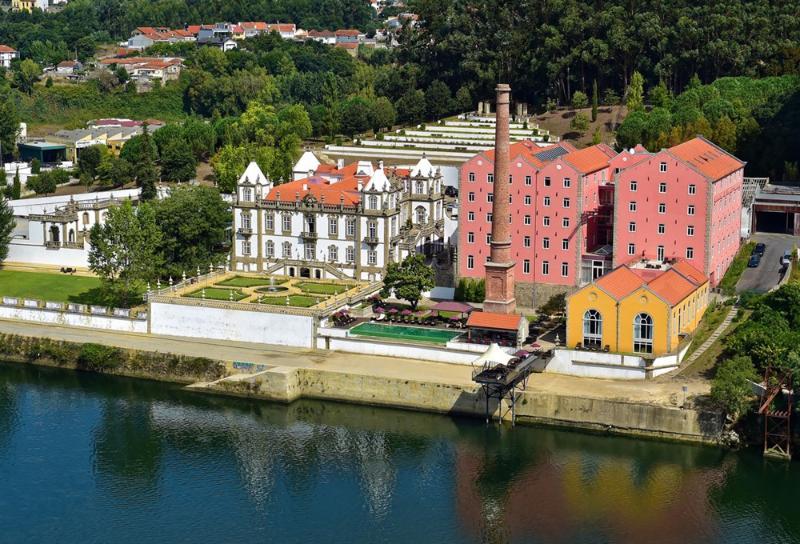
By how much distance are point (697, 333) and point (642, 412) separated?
1059 centimetres

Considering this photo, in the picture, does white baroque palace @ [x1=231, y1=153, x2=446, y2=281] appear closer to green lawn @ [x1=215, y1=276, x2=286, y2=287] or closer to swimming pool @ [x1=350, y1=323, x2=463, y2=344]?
green lawn @ [x1=215, y1=276, x2=286, y2=287]

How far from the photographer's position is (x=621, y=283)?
207ft

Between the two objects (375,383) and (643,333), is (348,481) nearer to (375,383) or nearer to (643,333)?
(375,383)

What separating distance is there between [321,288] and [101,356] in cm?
1424

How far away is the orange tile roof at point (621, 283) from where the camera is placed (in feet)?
205

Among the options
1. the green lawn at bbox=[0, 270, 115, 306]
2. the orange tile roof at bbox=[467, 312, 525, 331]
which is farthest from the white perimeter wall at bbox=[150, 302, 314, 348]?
the orange tile roof at bbox=[467, 312, 525, 331]

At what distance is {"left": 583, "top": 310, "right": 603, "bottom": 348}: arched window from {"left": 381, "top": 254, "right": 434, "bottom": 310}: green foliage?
1166cm

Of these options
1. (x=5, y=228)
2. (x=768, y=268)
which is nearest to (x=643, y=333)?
(x=768, y=268)

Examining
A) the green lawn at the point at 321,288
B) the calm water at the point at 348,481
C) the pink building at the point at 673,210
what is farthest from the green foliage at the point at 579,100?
the calm water at the point at 348,481

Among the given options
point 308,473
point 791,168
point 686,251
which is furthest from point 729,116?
point 308,473

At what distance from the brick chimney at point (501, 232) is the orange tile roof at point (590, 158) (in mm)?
5503

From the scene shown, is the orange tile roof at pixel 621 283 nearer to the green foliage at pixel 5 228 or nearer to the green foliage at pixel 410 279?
the green foliage at pixel 410 279

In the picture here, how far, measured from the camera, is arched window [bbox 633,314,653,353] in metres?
62.1

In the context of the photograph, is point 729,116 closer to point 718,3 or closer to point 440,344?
point 718,3
